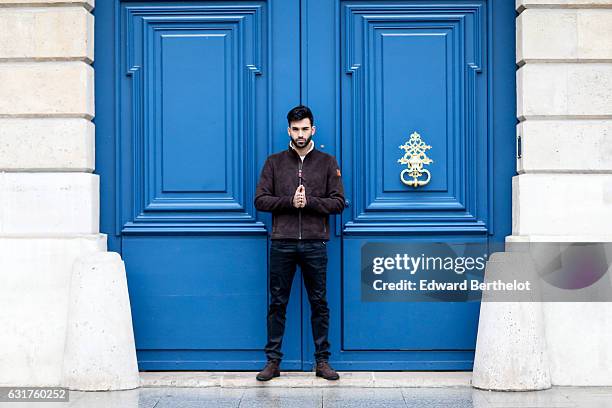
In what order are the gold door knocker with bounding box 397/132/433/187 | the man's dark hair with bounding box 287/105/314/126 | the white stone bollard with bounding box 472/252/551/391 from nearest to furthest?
1. the white stone bollard with bounding box 472/252/551/391
2. the man's dark hair with bounding box 287/105/314/126
3. the gold door knocker with bounding box 397/132/433/187

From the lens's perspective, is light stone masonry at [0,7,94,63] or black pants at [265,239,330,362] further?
light stone masonry at [0,7,94,63]

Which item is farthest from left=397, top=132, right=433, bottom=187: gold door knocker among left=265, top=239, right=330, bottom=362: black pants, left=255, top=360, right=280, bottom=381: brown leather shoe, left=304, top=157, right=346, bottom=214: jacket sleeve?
left=255, top=360, right=280, bottom=381: brown leather shoe

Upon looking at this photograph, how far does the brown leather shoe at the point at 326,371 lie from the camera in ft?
24.9

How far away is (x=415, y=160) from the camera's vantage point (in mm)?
7871

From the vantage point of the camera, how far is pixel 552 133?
24.8ft

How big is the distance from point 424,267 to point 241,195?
5.30ft

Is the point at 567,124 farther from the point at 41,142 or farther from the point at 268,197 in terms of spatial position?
the point at 41,142

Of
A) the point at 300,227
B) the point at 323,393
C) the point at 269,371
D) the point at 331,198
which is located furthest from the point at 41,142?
the point at 323,393

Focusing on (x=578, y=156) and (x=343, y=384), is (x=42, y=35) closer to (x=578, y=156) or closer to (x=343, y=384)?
(x=343, y=384)

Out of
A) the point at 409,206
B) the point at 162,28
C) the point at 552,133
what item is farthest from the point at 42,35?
the point at 552,133

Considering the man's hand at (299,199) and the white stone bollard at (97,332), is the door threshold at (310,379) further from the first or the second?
the man's hand at (299,199)

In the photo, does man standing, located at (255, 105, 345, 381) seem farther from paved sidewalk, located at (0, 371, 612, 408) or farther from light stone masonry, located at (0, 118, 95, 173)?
light stone masonry, located at (0, 118, 95, 173)

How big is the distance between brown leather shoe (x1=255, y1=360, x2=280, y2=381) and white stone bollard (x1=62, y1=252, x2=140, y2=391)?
3.27ft

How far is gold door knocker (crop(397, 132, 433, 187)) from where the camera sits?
25.8 feet
